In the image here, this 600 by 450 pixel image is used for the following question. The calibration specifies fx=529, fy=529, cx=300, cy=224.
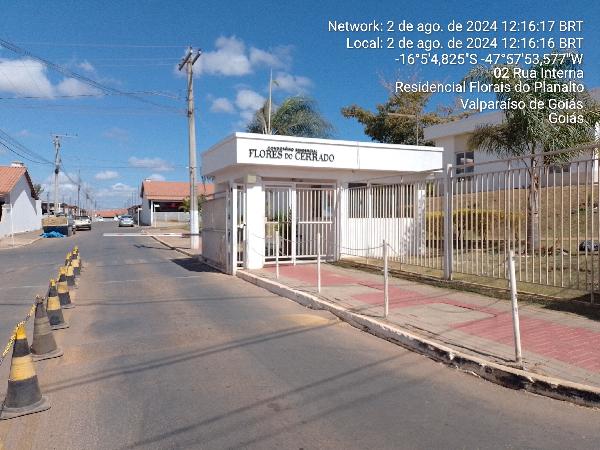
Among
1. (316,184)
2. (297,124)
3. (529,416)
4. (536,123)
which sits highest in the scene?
(297,124)

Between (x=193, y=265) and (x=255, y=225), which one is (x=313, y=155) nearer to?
(x=255, y=225)

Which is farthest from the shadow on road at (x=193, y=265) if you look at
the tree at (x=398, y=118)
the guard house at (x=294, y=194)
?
the tree at (x=398, y=118)

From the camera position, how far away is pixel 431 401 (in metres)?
4.67

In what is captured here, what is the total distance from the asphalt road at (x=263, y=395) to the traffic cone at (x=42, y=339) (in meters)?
0.19

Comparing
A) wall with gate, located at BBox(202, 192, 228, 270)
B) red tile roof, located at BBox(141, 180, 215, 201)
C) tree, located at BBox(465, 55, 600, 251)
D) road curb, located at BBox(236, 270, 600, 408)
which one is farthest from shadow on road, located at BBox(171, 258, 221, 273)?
red tile roof, located at BBox(141, 180, 215, 201)

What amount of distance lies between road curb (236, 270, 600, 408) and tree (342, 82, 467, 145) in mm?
29564

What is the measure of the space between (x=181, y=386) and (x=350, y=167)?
1053 cm

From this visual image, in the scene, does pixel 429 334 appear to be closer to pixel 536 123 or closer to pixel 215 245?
pixel 536 123

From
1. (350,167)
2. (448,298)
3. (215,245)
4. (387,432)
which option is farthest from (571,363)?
(215,245)

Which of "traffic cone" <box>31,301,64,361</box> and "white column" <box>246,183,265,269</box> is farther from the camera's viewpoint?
"white column" <box>246,183,265,269</box>

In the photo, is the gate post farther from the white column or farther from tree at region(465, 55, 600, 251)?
the white column

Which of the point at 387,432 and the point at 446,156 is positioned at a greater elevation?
the point at 446,156

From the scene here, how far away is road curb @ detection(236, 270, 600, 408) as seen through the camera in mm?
4656

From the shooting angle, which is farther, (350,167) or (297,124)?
(297,124)
